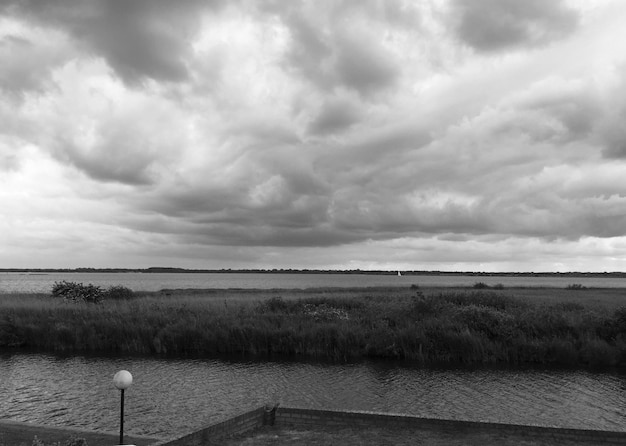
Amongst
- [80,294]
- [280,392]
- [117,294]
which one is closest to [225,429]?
[280,392]

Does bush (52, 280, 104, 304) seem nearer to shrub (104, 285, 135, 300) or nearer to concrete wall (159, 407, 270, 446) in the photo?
shrub (104, 285, 135, 300)

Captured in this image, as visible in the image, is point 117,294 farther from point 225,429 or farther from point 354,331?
point 225,429

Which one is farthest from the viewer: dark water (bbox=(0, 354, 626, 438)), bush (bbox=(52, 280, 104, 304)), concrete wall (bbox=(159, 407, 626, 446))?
bush (bbox=(52, 280, 104, 304))

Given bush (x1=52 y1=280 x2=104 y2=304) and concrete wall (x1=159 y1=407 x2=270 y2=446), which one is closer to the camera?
concrete wall (x1=159 y1=407 x2=270 y2=446)

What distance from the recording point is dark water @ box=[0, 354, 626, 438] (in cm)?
1666

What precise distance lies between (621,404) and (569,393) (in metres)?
1.91

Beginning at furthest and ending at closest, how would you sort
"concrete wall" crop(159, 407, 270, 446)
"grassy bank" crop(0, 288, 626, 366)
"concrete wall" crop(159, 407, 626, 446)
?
"grassy bank" crop(0, 288, 626, 366) → "concrete wall" crop(159, 407, 626, 446) → "concrete wall" crop(159, 407, 270, 446)

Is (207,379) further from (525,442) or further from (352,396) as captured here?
(525,442)

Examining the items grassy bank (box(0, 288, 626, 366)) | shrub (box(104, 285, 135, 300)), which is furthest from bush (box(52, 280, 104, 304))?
grassy bank (box(0, 288, 626, 366))

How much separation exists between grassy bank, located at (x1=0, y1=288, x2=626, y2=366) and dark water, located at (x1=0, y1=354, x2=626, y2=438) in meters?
2.13

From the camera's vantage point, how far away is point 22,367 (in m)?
24.9

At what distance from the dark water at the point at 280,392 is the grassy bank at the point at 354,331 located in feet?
6.99

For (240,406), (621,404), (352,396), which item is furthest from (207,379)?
(621,404)

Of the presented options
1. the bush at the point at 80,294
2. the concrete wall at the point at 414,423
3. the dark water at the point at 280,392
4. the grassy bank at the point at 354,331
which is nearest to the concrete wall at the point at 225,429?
the concrete wall at the point at 414,423
